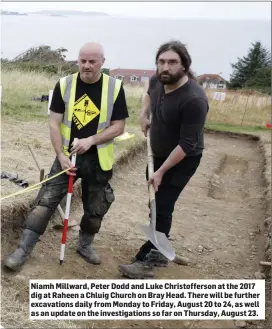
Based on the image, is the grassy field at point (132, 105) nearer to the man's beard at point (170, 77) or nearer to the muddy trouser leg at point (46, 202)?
the muddy trouser leg at point (46, 202)

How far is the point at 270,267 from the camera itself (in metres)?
4.31

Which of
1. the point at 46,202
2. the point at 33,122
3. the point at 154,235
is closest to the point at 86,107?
the point at 46,202

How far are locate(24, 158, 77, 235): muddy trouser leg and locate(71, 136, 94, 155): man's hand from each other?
27 centimetres

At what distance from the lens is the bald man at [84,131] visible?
11.3 ft

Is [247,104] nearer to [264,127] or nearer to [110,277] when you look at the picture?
[264,127]

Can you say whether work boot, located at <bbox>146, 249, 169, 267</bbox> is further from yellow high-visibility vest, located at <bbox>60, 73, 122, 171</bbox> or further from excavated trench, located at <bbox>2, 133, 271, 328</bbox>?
yellow high-visibility vest, located at <bbox>60, 73, 122, 171</bbox>

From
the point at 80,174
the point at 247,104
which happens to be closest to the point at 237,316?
the point at 80,174

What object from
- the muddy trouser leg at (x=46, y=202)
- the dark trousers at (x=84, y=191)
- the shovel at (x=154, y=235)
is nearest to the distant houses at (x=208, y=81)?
the shovel at (x=154, y=235)

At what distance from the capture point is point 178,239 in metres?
4.90

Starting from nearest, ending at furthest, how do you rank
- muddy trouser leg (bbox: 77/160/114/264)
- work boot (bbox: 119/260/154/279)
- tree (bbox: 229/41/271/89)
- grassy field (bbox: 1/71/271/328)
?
muddy trouser leg (bbox: 77/160/114/264) < work boot (bbox: 119/260/154/279) < grassy field (bbox: 1/71/271/328) < tree (bbox: 229/41/271/89)

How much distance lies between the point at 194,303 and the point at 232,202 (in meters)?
3.68
